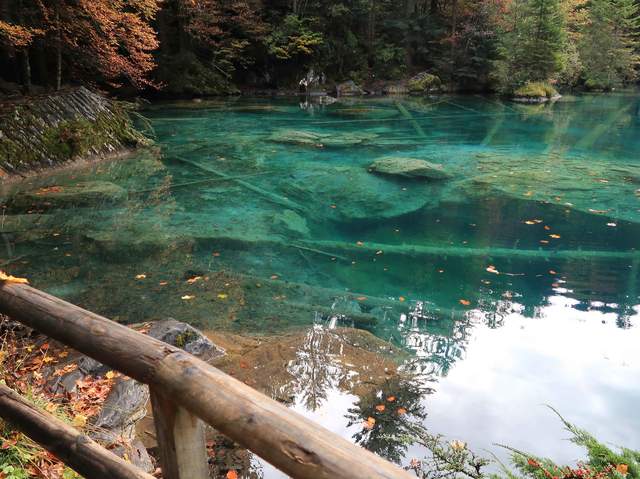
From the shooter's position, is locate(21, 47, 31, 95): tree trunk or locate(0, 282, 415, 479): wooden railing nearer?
locate(0, 282, 415, 479): wooden railing

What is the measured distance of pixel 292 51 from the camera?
28.0 meters

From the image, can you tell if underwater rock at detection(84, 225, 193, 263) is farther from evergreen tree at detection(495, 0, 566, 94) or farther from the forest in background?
evergreen tree at detection(495, 0, 566, 94)

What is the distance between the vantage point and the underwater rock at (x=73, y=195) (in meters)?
7.66

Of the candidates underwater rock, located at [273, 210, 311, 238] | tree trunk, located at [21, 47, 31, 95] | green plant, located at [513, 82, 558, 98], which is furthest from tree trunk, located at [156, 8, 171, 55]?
green plant, located at [513, 82, 558, 98]

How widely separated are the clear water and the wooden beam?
140 centimetres

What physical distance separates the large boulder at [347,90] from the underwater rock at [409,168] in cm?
1854

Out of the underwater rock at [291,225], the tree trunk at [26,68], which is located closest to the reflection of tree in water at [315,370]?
the underwater rock at [291,225]

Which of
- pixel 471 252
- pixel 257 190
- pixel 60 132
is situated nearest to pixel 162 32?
pixel 60 132

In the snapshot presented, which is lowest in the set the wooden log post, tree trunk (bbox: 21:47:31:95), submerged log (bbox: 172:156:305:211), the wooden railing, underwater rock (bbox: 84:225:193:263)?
underwater rock (bbox: 84:225:193:263)

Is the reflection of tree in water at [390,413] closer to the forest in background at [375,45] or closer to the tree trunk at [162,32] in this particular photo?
the forest in background at [375,45]

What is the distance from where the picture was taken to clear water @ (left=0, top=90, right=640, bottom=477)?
3502 mm

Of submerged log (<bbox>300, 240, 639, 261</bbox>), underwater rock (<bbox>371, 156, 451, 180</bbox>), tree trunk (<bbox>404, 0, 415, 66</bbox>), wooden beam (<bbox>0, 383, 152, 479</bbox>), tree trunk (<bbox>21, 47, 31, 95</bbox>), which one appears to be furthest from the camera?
tree trunk (<bbox>404, 0, 415, 66</bbox>)

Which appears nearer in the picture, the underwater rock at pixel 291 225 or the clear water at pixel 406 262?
the clear water at pixel 406 262

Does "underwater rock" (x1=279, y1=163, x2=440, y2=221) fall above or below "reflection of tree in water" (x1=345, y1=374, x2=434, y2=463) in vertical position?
above
